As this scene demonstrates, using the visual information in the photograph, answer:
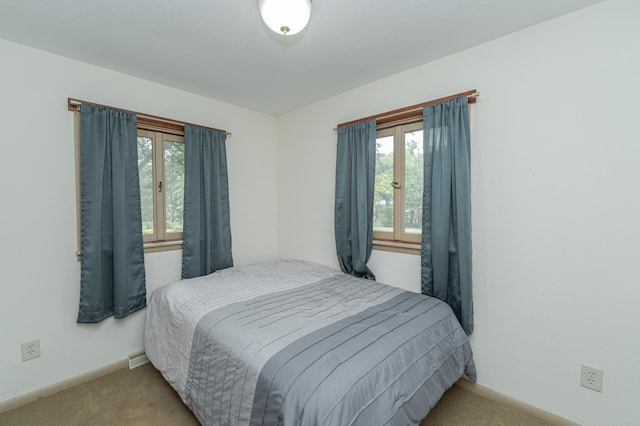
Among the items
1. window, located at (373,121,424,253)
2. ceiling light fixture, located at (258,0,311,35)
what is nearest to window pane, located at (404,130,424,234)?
window, located at (373,121,424,253)

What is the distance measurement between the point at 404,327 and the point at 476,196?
40.5 inches

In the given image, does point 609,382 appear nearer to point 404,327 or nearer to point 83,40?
point 404,327

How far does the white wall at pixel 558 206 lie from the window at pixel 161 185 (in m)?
2.23

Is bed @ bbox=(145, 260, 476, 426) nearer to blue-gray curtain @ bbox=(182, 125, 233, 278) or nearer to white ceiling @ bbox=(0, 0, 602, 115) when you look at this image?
blue-gray curtain @ bbox=(182, 125, 233, 278)

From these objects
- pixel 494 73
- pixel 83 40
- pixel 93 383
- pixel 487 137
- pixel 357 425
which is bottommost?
pixel 93 383

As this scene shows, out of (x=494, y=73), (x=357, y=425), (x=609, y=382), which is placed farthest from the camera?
(x=494, y=73)

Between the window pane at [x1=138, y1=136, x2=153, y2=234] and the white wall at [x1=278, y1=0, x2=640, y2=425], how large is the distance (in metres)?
2.33

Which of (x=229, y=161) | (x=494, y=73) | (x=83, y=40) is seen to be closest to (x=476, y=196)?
(x=494, y=73)

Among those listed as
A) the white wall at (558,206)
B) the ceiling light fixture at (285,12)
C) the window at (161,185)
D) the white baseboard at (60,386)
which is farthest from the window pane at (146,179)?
the white wall at (558,206)

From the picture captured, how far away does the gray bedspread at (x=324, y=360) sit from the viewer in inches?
41.4

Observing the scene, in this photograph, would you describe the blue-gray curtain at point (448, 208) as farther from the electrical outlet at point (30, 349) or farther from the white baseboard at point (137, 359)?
the electrical outlet at point (30, 349)

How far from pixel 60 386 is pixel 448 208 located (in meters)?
2.99

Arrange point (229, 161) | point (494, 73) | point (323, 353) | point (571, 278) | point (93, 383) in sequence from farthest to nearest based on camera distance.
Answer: point (229, 161), point (93, 383), point (494, 73), point (571, 278), point (323, 353)

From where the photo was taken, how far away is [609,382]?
1425 mm
